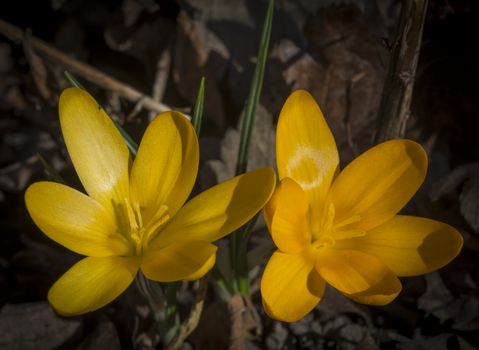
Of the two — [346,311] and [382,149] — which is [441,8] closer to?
[382,149]

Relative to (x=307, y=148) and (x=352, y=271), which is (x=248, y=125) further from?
(x=352, y=271)

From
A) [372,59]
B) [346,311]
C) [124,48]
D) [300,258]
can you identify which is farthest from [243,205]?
[124,48]

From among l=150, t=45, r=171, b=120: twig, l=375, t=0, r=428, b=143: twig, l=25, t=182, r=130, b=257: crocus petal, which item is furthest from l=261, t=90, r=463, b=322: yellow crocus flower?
l=150, t=45, r=171, b=120: twig

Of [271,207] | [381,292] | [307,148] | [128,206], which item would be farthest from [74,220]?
[381,292]

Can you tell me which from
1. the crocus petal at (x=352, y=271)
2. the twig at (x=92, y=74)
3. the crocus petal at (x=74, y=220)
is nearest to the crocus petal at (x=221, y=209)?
the crocus petal at (x=74, y=220)

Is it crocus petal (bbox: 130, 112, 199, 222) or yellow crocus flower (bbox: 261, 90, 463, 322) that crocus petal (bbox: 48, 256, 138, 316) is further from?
yellow crocus flower (bbox: 261, 90, 463, 322)

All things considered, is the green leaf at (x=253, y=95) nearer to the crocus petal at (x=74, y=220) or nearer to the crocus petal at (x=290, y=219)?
the crocus petal at (x=290, y=219)
